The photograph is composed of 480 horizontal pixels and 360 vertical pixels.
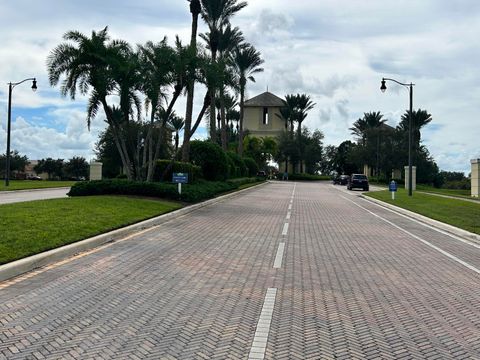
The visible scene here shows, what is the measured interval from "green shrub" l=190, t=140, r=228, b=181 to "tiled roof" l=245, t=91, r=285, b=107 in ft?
213

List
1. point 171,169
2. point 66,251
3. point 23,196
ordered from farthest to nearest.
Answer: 1. point 171,169
2. point 23,196
3. point 66,251

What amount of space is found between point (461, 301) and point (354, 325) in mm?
2103

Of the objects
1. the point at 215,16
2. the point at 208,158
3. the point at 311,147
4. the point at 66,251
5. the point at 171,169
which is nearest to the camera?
the point at 66,251

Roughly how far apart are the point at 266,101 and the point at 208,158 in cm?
6810

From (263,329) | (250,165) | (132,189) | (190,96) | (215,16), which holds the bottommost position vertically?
(263,329)

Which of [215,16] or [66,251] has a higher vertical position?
[215,16]

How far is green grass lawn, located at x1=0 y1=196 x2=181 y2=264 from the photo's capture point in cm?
966

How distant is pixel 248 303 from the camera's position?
6.47 meters

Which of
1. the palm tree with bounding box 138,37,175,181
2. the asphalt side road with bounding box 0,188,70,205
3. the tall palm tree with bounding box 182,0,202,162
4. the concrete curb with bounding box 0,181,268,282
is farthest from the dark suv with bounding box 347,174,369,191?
the concrete curb with bounding box 0,181,268,282

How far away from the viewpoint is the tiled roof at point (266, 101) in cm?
10012

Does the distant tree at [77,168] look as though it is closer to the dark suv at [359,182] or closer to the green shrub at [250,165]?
the green shrub at [250,165]

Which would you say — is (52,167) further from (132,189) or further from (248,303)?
(248,303)

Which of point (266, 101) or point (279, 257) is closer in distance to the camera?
point (279, 257)

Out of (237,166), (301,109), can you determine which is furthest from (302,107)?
(237,166)
